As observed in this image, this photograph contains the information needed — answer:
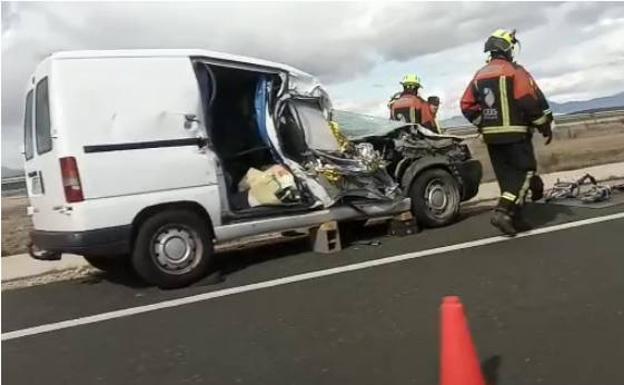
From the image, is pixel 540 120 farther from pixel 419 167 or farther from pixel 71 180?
pixel 71 180

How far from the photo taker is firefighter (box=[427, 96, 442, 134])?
12269 millimetres

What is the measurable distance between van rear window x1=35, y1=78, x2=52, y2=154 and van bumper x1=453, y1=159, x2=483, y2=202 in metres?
4.68

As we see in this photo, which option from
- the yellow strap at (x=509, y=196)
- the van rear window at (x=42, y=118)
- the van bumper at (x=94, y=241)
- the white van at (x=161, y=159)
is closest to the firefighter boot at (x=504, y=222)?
the yellow strap at (x=509, y=196)

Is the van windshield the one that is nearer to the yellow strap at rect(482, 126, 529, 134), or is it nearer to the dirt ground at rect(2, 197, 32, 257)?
the yellow strap at rect(482, 126, 529, 134)

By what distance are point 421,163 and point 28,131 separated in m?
4.26

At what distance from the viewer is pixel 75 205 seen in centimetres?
651

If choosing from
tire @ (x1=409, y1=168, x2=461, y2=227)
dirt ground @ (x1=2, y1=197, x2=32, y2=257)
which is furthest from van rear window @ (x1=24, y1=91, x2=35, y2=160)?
tire @ (x1=409, y1=168, x2=461, y2=227)

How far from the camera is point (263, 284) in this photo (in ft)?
22.5

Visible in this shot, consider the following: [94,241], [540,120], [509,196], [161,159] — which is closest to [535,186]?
[509,196]

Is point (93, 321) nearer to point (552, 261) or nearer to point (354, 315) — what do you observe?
point (354, 315)

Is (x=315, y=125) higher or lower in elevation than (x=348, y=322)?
higher

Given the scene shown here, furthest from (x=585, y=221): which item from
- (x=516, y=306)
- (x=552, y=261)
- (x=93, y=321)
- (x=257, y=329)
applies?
(x=93, y=321)

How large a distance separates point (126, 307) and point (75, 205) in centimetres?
96

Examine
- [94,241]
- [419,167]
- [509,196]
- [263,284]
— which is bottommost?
[263,284]
